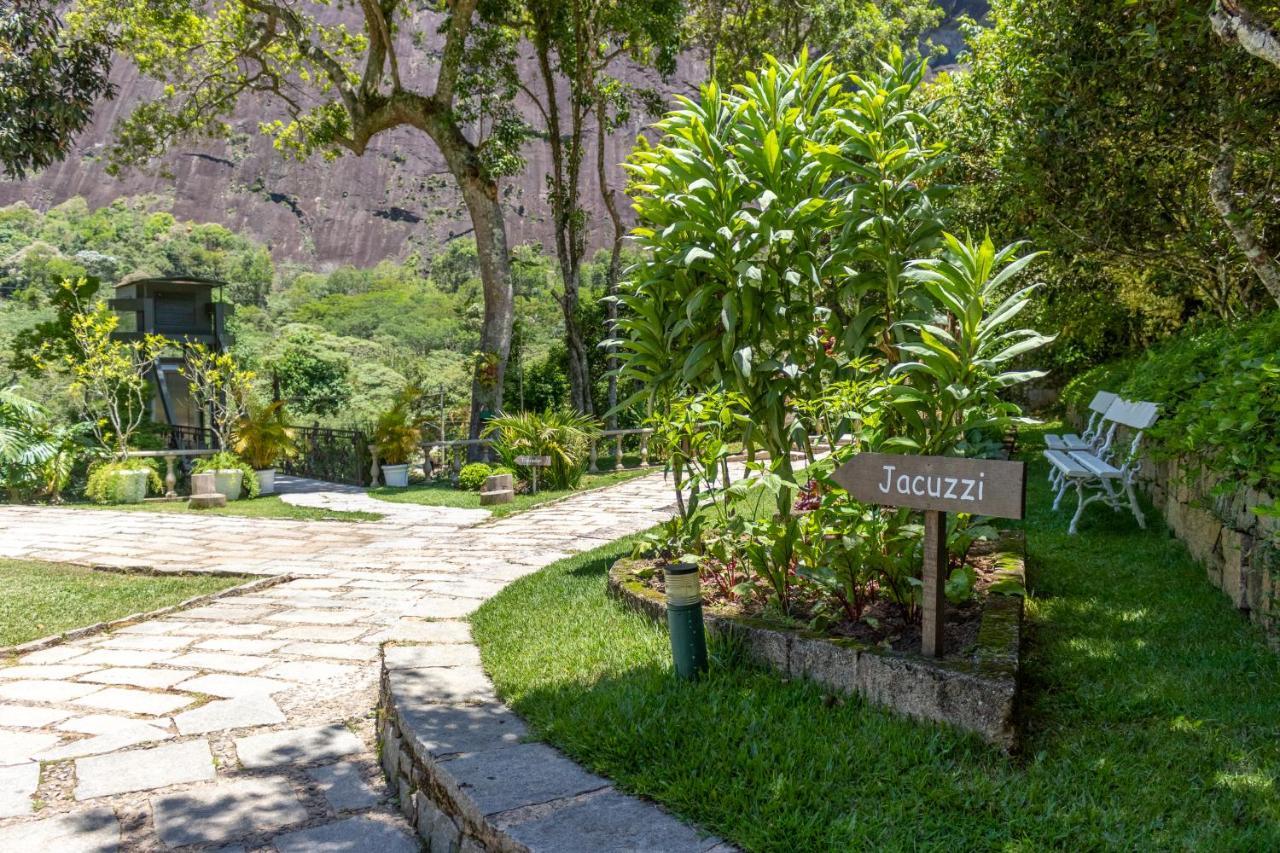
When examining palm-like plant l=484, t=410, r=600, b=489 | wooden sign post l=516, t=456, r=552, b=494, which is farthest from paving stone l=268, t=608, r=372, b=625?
palm-like plant l=484, t=410, r=600, b=489

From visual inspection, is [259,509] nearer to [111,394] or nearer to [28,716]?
[111,394]

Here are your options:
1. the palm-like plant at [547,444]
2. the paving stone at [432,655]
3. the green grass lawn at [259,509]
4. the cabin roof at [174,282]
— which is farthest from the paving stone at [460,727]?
the cabin roof at [174,282]

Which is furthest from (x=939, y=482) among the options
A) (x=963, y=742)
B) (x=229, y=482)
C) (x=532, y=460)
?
(x=229, y=482)

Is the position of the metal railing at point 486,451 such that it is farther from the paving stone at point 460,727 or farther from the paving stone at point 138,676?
the paving stone at point 460,727

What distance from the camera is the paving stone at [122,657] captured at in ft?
15.4

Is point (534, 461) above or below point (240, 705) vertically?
above

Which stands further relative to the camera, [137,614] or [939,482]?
[137,614]

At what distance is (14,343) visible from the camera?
1748 cm

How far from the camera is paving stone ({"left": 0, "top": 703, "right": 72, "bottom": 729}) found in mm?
3850

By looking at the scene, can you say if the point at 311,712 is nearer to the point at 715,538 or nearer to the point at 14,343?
the point at 715,538

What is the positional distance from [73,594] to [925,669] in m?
5.95

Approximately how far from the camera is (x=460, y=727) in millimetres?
3248

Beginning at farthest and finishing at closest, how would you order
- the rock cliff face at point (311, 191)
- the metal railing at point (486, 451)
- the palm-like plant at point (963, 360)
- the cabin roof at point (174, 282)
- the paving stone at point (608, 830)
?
the rock cliff face at point (311, 191), the cabin roof at point (174, 282), the metal railing at point (486, 451), the palm-like plant at point (963, 360), the paving stone at point (608, 830)

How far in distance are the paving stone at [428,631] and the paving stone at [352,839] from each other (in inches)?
58.9
